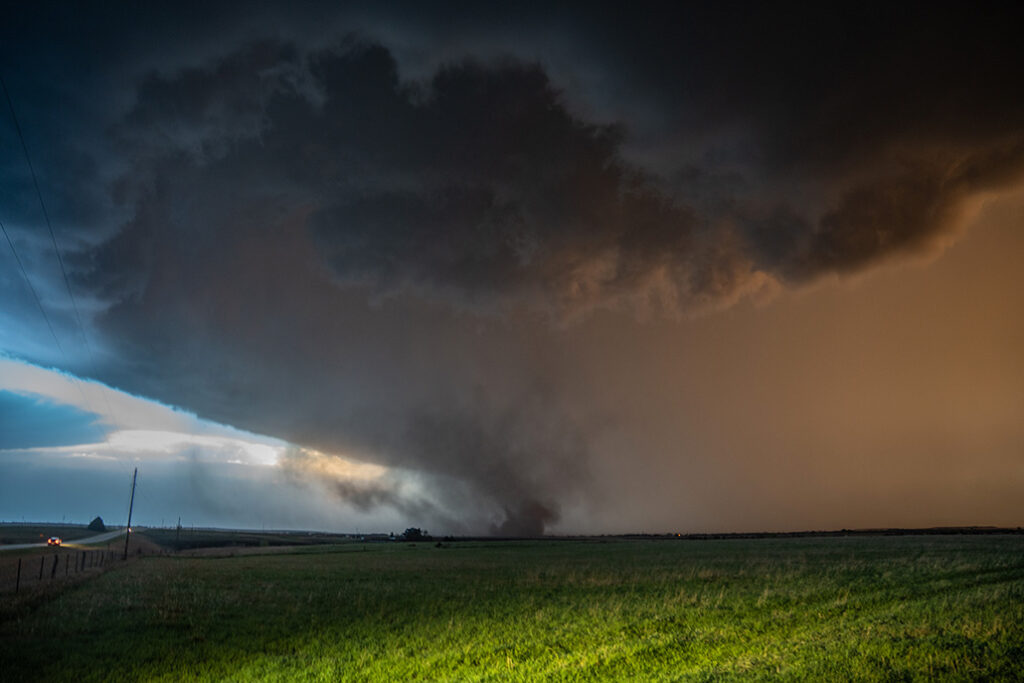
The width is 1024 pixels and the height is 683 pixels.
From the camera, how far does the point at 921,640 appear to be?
53.3 feet

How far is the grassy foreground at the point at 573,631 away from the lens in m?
15.7

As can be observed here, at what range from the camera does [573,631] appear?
Answer: 2098 cm

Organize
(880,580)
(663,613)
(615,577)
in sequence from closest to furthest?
1. (663,613)
2. (880,580)
3. (615,577)

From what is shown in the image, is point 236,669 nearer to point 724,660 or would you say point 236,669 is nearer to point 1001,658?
point 724,660

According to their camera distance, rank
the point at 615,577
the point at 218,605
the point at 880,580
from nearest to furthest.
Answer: the point at 880,580 → the point at 218,605 → the point at 615,577

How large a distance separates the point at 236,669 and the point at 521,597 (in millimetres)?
16107

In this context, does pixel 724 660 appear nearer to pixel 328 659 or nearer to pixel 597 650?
pixel 597 650

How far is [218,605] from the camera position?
31094 millimetres

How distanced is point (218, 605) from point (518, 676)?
22.2 m

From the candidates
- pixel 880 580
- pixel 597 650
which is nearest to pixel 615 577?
pixel 880 580

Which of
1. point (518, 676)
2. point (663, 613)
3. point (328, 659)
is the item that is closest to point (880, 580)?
point (663, 613)

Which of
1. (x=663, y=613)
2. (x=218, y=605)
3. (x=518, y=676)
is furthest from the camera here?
(x=218, y=605)

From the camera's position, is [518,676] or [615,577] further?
[615,577]

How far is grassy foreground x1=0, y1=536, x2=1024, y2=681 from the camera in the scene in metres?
15.7
